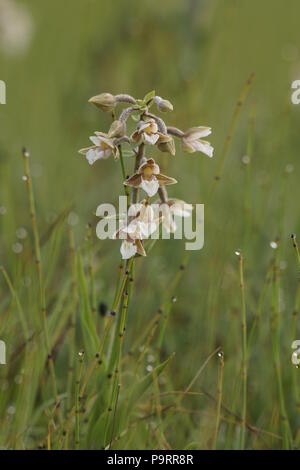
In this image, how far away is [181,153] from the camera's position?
3621 mm

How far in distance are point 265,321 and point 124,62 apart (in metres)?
2.15

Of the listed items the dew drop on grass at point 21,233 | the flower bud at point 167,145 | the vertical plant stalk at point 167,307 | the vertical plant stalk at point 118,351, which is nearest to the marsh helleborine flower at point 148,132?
the flower bud at point 167,145

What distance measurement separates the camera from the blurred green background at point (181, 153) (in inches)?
86.0

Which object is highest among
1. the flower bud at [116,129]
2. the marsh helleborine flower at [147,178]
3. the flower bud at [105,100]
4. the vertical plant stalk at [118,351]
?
the flower bud at [105,100]

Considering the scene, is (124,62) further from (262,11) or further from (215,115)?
(262,11)

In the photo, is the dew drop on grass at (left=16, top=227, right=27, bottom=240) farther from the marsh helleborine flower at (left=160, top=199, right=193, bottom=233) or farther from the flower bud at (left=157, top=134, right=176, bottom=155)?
the flower bud at (left=157, top=134, right=176, bottom=155)

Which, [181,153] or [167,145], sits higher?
[181,153]

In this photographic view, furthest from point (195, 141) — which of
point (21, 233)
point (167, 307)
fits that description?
point (21, 233)

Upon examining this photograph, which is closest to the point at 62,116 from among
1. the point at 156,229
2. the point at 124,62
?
the point at 124,62

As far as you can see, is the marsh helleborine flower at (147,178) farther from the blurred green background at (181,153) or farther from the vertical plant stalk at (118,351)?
the blurred green background at (181,153)

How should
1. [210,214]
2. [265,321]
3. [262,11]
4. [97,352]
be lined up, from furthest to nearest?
[262,11], [210,214], [265,321], [97,352]

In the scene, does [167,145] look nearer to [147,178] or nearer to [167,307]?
[147,178]

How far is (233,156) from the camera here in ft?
12.3

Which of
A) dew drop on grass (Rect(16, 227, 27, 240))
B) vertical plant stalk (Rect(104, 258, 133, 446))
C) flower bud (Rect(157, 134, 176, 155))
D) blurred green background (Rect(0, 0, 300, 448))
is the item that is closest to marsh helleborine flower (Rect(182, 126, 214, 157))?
flower bud (Rect(157, 134, 176, 155))
